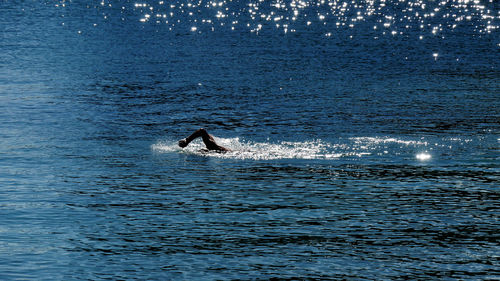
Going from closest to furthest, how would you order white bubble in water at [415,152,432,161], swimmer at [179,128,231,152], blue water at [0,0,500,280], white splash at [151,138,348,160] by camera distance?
blue water at [0,0,500,280], swimmer at [179,128,231,152], white bubble in water at [415,152,432,161], white splash at [151,138,348,160]

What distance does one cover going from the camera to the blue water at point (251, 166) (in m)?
20.5

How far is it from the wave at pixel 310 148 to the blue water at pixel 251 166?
118mm

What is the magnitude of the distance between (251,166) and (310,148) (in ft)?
13.3

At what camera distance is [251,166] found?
30.3m

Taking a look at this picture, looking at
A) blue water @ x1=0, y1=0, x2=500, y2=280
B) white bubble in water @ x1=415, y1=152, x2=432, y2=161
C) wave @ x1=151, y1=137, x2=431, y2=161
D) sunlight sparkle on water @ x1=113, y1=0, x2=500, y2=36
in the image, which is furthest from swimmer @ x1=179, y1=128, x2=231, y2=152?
sunlight sparkle on water @ x1=113, y1=0, x2=500, y2=36

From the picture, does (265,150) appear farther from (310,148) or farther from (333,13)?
(333,13)

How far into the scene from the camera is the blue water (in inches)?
806

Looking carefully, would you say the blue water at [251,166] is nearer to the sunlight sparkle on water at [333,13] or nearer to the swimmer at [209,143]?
the swimmer at [209,143]

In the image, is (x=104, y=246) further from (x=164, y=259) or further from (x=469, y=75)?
(x=469, y=75)

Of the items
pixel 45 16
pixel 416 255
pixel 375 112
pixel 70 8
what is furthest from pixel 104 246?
pixel 70 8

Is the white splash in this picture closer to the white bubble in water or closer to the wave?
the wave

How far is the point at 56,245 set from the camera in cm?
2128

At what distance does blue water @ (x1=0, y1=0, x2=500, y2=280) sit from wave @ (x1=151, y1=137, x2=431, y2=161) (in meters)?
0.12

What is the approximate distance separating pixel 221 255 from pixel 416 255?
4931 millimetres
